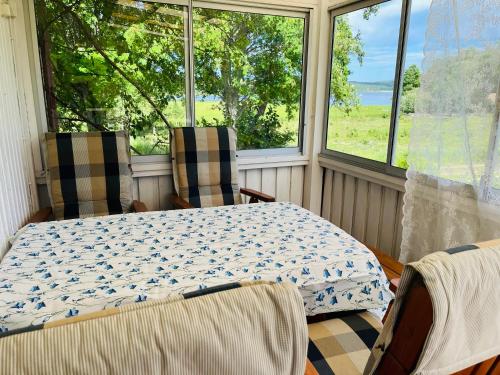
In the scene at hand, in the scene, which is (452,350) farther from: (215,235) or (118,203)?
(118,203)

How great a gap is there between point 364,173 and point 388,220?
1.26ft

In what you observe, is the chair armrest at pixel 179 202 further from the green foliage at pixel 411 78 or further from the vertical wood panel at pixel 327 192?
the green foliage at pixel 411 78

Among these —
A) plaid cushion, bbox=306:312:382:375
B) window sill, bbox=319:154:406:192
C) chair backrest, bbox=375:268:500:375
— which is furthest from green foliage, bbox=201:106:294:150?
chair backrest, bbox=375:268:500:375

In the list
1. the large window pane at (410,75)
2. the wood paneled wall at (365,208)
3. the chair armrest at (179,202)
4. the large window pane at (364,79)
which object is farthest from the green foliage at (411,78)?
the chair armrest at (179,202)

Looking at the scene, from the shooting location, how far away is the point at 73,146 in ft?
7.88

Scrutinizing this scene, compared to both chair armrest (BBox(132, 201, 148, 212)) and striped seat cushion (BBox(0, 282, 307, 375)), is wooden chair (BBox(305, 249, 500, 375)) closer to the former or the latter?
striped seat cushion (BBox(0, 282, 307, 375))

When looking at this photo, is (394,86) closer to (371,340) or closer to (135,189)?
(371,340)

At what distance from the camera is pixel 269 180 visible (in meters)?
3.21

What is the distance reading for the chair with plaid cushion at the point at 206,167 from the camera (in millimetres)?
2732

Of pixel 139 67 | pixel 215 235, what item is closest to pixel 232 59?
pixel 139 67

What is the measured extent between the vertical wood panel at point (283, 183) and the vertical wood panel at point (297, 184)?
0.14ft

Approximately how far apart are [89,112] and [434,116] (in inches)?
88.5

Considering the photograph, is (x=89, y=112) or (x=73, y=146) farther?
(x=89, y=112)

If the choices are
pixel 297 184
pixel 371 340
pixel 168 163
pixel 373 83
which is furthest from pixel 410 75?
pixel 168 163
